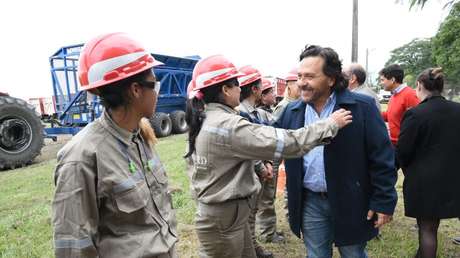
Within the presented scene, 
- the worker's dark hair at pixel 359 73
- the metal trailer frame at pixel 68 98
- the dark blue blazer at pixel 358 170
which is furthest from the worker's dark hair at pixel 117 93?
the metal trailer frame at pixel 68 98

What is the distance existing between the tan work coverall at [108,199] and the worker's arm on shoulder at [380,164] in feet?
4.40

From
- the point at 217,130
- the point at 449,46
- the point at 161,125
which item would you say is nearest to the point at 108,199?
the point at 217,130

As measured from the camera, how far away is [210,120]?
94.5 inches

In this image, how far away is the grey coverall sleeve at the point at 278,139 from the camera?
208cm

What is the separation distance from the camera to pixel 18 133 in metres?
8.48

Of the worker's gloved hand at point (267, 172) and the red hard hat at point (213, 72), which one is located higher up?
the red hard hat at point (213, 72)

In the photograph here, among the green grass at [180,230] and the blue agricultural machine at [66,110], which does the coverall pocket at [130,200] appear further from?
the blue agricultural machine at [66,110]

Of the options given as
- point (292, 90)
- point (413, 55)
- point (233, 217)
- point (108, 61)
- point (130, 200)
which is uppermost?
point (108, 61)

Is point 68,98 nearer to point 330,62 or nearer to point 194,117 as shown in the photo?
point 194,117

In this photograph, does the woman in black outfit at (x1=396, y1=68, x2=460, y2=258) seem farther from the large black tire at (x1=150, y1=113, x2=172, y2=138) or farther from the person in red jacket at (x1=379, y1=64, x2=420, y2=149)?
the large black tire at (x1=150, y1=113, x2=172, y2=138)

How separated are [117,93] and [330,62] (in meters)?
1.40

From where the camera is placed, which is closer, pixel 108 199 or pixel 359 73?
pixel 108 199

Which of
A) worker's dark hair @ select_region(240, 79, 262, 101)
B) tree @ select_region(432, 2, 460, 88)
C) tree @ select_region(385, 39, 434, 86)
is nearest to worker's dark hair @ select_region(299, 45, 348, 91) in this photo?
worker's dark hair @ select_region(240, 79, 262, 101)

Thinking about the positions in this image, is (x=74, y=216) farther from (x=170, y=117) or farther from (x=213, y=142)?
(x=170, y=117)
